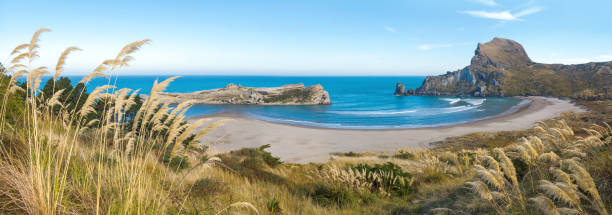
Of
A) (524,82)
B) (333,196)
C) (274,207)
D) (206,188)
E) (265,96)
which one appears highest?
(524,82)

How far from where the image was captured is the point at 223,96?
90.5 meters

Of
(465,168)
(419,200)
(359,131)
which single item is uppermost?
(419,200)

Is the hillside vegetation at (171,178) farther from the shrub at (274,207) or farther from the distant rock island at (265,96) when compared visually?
the distant rock island at (265,96)

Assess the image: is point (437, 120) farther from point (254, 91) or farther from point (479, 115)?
point (254, 91)

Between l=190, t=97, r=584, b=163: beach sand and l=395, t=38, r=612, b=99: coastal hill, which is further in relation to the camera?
l=395, t=38, r=612, b=99: coastal hill

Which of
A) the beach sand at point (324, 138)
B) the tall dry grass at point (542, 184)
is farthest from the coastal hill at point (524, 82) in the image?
the tall dry grass at point (542, 184)

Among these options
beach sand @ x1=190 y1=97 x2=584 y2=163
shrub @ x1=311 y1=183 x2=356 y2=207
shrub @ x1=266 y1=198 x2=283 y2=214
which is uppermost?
shrub @ x1=266 y1=198 x2=283 y2=214

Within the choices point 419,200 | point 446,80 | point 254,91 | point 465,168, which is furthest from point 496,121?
point 446,80

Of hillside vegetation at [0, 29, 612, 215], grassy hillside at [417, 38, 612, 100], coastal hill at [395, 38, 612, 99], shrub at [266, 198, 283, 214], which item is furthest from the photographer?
coastal hill at [395, 38, 612, 99]

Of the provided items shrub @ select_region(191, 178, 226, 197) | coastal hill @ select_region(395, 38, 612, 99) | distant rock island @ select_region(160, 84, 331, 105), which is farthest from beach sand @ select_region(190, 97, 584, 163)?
coastal hill @ select_region(395, 38, 612, 99)

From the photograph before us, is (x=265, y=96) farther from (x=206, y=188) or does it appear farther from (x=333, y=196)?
(x=206, y=188)

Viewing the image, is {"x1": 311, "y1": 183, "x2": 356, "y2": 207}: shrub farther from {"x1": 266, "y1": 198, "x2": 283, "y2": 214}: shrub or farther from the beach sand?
the beach sand

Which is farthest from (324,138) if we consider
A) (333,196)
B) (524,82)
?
(524,82)

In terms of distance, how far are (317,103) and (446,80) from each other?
7670 centimetres
